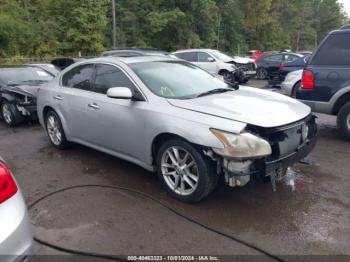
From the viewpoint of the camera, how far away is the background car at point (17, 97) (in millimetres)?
7848

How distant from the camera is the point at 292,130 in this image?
368 cm

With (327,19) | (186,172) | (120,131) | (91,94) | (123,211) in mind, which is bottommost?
(123,211)

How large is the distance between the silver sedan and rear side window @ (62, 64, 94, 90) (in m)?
0.02

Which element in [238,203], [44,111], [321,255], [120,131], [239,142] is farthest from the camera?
[44,111]

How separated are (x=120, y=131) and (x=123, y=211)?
1.11 m

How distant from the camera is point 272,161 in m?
3.43

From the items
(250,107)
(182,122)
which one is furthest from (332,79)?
(182,122)

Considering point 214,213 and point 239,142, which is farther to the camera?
point 214,213

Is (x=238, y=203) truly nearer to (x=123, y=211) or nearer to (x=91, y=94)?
(x=123, y=211)

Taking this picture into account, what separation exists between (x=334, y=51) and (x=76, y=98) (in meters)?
4.45

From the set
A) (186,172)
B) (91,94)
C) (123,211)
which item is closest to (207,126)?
(186,172)

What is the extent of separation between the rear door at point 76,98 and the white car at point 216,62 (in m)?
10.3

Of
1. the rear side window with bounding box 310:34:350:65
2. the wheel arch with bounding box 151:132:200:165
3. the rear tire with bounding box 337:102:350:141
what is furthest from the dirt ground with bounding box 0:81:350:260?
the rear side window with bounding box 310:34:350:65

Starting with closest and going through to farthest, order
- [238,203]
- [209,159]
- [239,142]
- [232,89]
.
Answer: [239,142], [209,159], [238,203], [232,89]
